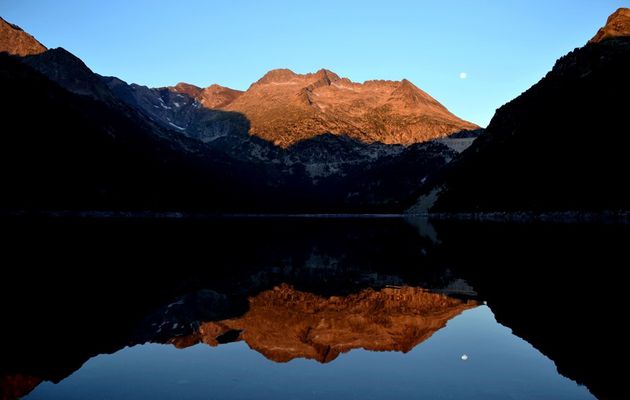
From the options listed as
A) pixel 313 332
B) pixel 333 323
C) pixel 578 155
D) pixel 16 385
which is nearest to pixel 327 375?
pixel 313 332

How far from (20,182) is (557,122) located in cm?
20647

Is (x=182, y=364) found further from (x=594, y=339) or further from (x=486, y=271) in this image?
(x=486, y=271)

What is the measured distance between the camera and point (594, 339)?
18.3m

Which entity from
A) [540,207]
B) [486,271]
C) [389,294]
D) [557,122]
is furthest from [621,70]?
[389,294]

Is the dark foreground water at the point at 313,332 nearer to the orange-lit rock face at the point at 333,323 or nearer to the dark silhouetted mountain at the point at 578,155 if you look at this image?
the orange-lit rock face at the point at 333,323

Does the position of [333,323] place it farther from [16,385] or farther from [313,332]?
[16,385]

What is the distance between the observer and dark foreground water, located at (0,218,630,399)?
49.8 feet

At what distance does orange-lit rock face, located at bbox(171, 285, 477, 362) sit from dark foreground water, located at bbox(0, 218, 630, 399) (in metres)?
0.10

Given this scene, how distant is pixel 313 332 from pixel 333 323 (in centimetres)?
275

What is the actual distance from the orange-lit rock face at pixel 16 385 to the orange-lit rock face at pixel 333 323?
6.25 metres

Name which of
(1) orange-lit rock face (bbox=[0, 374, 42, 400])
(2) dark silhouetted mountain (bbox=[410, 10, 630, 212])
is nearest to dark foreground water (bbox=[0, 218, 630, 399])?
(1) orange-lit rock face (bbox=[0, 374, 42, 400])

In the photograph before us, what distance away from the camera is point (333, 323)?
24.8 meters

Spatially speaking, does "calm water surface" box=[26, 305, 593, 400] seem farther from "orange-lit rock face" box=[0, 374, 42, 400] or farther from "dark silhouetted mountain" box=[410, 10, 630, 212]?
"dark silhouetted mountain" box=[410, 10, 630, 212]

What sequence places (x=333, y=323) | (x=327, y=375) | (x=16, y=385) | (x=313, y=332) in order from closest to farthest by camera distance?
(x=16, y=385), (x=327, y=375), (x=313, y=332), (x=333, y=323)
